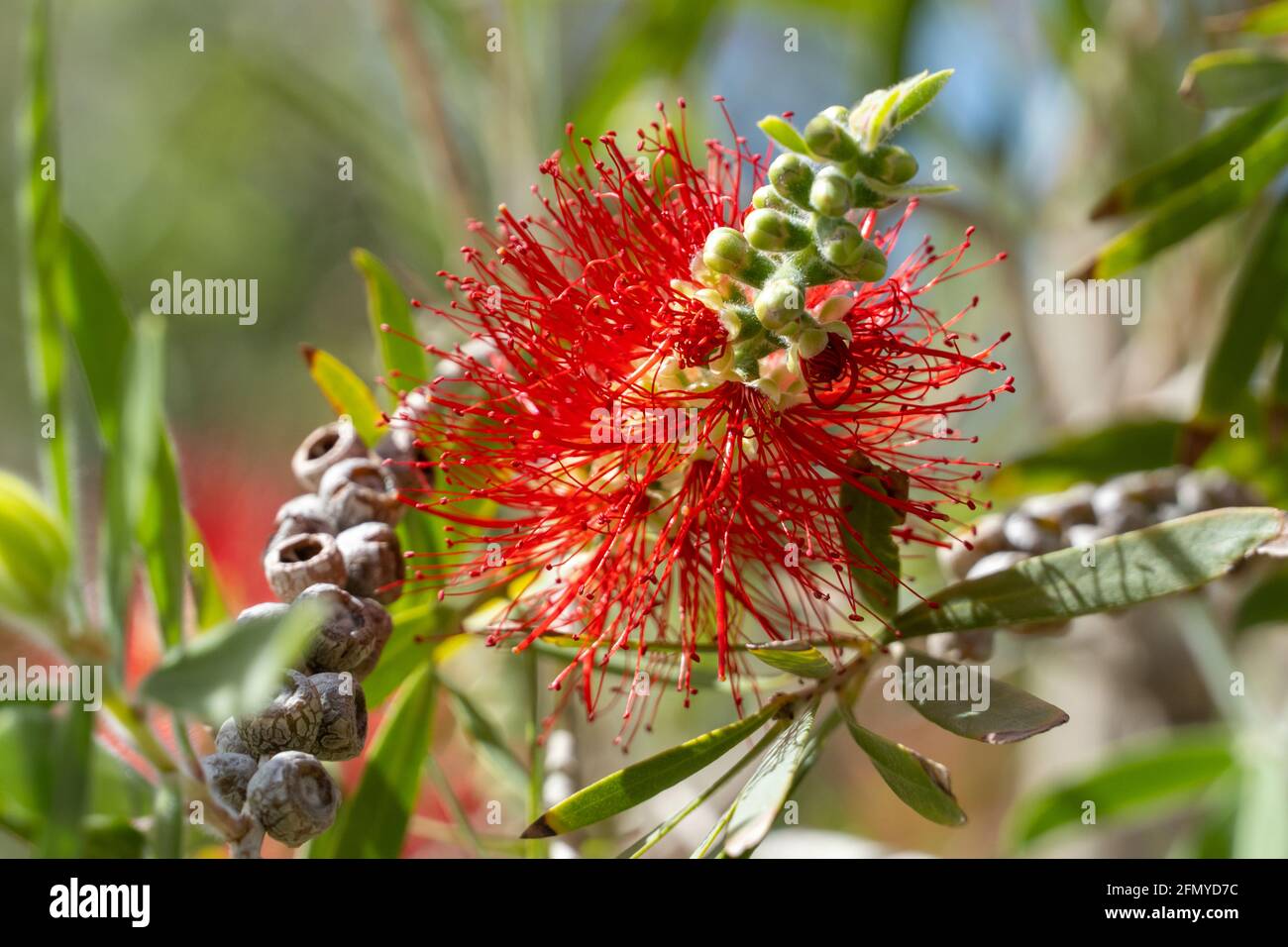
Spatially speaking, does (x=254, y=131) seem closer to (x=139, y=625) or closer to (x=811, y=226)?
(x=139, y=625)

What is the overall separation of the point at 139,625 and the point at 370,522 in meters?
1.14

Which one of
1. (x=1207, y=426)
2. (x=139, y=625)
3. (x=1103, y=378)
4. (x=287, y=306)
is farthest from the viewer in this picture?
(x=287, y=306)

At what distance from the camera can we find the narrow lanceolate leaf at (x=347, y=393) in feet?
5.06

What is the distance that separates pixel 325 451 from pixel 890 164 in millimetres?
776

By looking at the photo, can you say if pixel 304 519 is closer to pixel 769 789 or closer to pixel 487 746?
pixel 487 746

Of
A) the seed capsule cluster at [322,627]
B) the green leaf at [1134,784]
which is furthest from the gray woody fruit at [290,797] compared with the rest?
the green leaf at [1134,784]

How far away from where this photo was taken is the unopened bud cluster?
1165 mm

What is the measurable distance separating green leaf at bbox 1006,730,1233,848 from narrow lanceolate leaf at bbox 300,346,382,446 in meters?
→ 1.36

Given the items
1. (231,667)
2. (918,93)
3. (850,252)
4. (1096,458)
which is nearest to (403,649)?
(231,667)

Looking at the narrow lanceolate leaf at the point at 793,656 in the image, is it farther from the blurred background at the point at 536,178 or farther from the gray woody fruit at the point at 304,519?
the blurred background at the point at 536,178

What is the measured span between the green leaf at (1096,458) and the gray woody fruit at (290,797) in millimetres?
1201

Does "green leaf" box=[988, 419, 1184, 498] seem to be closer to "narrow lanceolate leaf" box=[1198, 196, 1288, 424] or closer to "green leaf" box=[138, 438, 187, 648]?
"narrow lanceolate leaf" box=[1198, 196, 1288, 424]

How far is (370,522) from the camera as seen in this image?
143 cm
